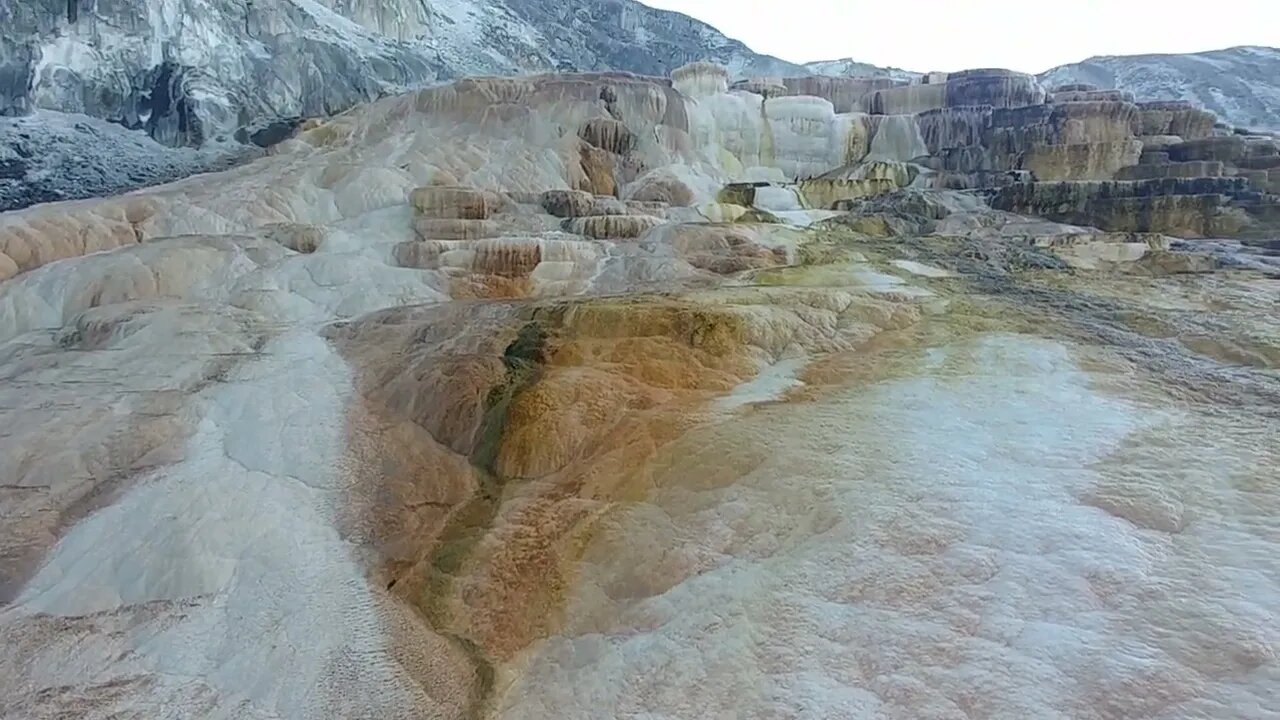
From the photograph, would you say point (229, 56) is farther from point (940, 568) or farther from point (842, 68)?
point (842, 68)

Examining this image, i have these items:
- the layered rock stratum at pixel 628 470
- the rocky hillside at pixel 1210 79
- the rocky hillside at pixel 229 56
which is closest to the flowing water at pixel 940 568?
the layered rock stratum at pixel 628 470

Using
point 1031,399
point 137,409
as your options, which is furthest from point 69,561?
point 1031,399

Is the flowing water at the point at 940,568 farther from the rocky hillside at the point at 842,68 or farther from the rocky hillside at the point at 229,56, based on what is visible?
→ the rocky hillside at the point at 842,68

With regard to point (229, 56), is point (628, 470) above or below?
below

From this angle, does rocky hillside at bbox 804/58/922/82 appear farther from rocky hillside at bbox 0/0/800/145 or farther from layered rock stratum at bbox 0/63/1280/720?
layered rock stratum at bbox 0/63/1280/720

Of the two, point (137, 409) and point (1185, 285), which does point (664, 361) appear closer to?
point (137, 409)

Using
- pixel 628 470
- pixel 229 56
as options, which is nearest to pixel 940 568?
pixel 628 470
